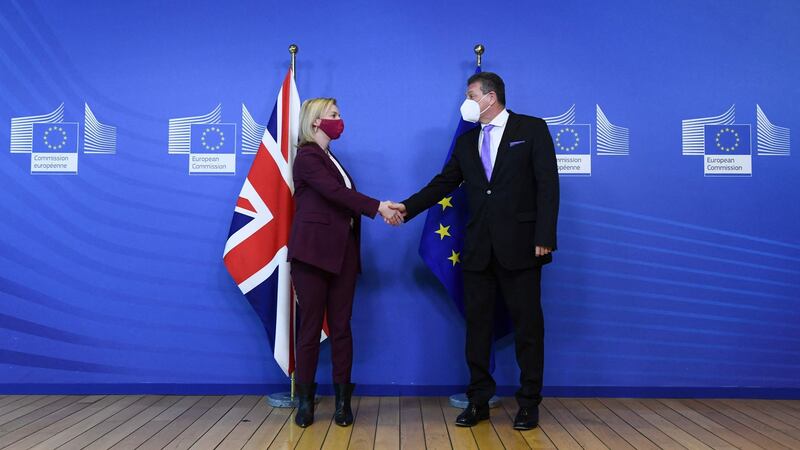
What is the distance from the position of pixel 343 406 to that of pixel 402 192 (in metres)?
1.16

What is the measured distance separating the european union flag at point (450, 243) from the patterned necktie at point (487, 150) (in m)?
0.25

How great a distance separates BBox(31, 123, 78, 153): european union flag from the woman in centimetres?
141

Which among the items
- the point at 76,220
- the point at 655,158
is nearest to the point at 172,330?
the point at 76,220

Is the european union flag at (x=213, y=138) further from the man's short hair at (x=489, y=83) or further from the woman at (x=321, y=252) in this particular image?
the man's short hair at (x=489, y=83)

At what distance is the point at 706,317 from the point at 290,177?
2.28 metres

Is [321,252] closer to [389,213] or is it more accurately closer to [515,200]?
[389,213]

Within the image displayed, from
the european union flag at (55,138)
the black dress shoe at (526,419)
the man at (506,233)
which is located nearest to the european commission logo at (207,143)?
the european union flag at (55,138)

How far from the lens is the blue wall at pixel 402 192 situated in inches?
→ 128

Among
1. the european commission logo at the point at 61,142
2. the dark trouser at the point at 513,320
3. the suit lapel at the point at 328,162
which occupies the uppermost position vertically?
the european commission logo at the point at 61,142

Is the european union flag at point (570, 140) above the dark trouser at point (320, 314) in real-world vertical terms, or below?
above

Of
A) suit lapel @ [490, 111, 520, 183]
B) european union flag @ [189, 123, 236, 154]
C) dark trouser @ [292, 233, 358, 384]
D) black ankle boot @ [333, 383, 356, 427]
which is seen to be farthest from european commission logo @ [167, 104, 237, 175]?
suit lapel @ [490, 111, 520, 183]

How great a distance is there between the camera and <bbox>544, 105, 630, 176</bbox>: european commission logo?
10.7 ft

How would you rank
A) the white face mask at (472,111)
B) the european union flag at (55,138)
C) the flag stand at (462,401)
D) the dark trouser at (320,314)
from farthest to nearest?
the european union flag at (55,138) < the flag stand at (462,401) < the white face mask at (472,111) < the dark trouser at (320,314)

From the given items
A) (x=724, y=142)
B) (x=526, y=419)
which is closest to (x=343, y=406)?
(x=526, y=419)
